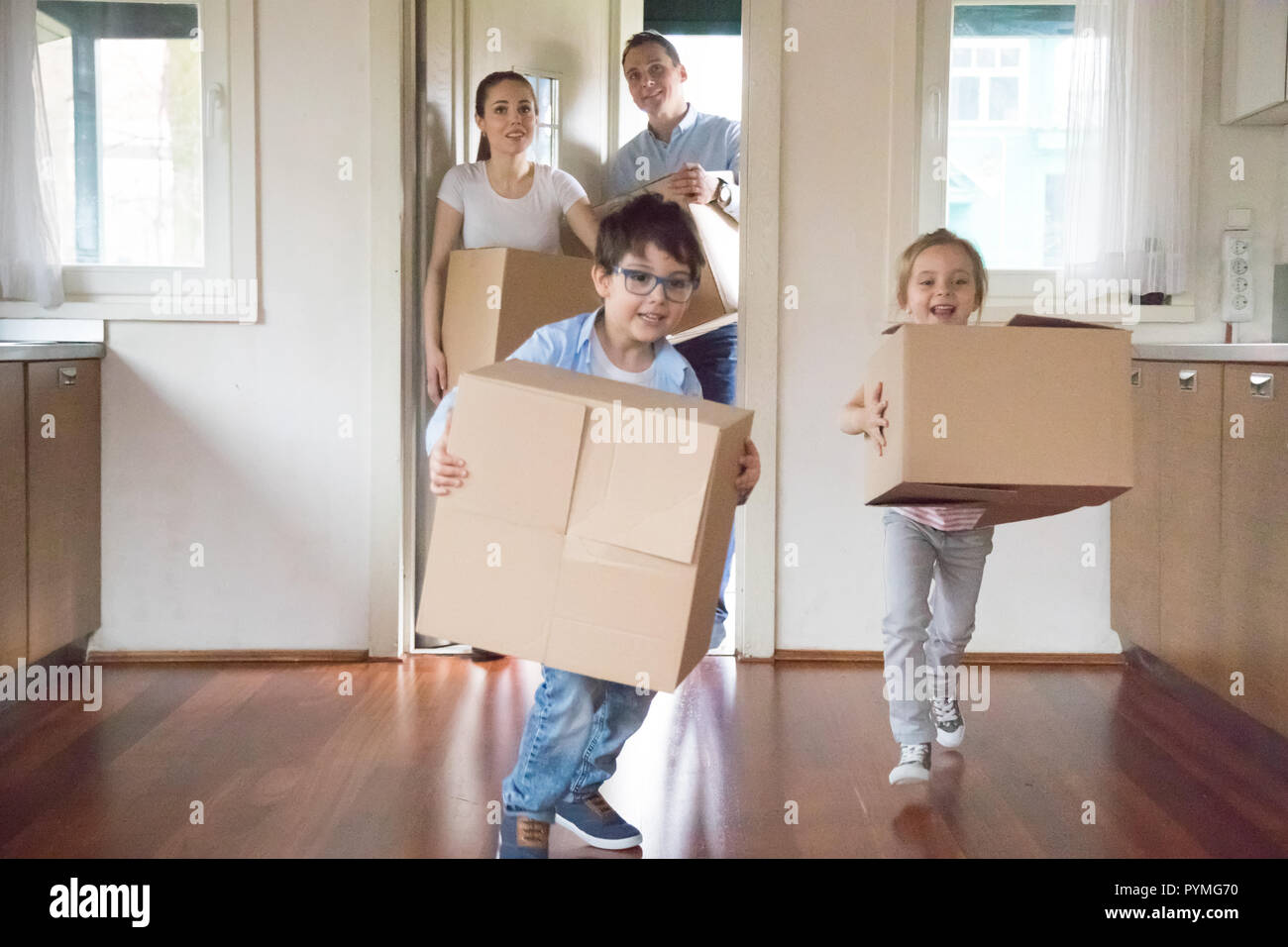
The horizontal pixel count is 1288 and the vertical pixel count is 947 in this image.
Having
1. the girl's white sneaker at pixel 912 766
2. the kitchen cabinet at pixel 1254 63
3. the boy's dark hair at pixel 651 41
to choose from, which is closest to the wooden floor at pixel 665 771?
the girl's white sneaker at pixel 912 766

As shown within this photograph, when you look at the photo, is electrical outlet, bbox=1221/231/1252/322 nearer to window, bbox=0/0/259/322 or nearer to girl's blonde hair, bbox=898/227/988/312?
girl's blonde hair, bbox=898/227/988/312

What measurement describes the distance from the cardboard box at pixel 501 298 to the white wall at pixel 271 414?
0.83ft

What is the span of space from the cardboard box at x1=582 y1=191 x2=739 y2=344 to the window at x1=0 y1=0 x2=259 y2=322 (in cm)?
95

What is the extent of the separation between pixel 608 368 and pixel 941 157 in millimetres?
1610

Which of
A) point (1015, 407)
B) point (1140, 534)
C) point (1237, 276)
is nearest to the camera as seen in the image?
point (1015, 407)

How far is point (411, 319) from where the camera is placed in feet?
11.2

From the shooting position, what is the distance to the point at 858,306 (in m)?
3.36

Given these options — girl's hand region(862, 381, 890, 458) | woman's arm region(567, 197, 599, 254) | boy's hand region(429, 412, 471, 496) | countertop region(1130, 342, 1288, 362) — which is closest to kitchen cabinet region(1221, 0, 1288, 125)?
countertop region(1130, 342, 1288, 362)

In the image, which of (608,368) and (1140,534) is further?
(1140,534)

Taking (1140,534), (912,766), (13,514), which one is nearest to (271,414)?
(13,514)

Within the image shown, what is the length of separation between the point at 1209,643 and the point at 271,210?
2429 millimetres

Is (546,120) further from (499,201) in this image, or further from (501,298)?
(501,298)

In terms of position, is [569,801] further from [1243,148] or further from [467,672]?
[1243,148]

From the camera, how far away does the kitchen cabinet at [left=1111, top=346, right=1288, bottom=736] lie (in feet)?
8.43
